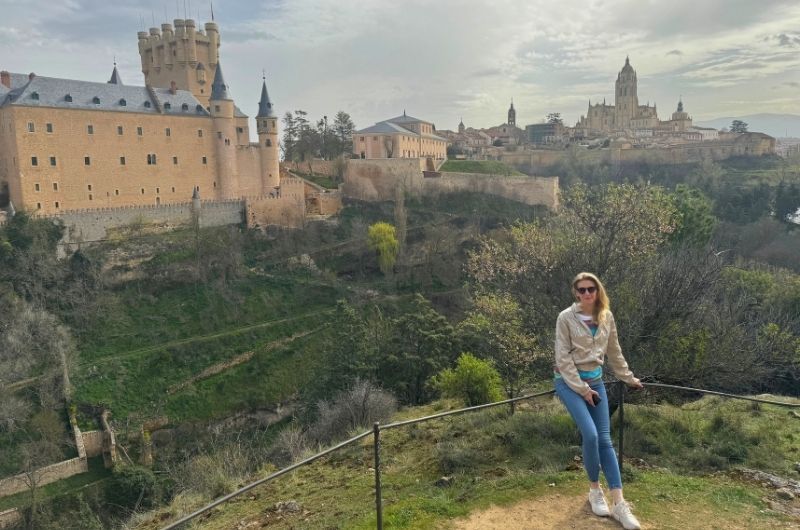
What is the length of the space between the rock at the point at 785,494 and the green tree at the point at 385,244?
27.9m

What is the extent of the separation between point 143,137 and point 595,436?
33.8 meters

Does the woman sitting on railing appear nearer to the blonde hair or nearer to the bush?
the blonde hair

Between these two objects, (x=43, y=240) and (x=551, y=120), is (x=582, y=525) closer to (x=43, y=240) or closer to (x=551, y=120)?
(x=43, y=240)

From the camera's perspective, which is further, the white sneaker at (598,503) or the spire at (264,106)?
the spire at (264,106)

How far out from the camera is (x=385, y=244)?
1297 inches

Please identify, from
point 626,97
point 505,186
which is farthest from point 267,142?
point 626,97

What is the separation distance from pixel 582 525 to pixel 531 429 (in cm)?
284

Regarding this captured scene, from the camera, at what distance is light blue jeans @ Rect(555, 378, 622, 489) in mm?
4883

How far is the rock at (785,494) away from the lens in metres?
5.62

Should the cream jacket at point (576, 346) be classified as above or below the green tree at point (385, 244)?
above

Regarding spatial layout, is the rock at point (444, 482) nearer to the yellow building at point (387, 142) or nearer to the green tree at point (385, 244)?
the green tree at point (385, 244)

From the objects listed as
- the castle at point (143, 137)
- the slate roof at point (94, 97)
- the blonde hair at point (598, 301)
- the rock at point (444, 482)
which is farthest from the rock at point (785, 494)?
the slate roof at point (94, 97)

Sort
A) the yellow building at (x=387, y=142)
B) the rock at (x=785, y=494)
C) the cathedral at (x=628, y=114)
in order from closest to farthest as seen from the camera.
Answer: the rock at (x=785, y=494) < the yellow building at (x=387, y=142) < the cathedral at (x=628, y=114)

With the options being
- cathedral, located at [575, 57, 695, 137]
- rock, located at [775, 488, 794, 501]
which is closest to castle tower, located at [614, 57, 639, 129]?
cathedral, located at [575, 57, 695, 137]
